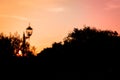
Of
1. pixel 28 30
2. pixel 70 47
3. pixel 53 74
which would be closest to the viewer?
pixel 28 30

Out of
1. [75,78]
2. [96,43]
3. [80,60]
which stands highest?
[96,43]

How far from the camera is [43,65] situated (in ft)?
110

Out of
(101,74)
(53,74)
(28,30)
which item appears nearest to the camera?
(28,30)

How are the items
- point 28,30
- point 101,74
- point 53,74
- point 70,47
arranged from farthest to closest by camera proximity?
point 70,47
point 53,74
point 101,74
point 28,30

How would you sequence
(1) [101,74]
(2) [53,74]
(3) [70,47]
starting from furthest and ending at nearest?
(3) [70,47]
(2) [53,74]
(1) [101,74]

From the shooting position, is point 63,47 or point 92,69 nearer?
point 92,69

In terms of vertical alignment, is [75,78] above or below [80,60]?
below

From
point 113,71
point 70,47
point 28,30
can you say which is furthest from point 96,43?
point 28,30

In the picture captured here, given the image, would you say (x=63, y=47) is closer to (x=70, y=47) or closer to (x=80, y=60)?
(x=70, y=47)

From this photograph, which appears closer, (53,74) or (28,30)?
(28,30)

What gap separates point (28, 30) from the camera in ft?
91.2

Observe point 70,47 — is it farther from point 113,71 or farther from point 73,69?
point 113,71

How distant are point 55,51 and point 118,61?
6.68m

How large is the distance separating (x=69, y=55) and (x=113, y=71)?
198 inches
